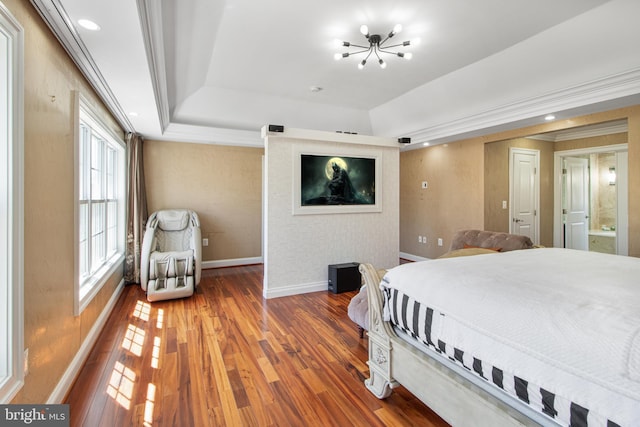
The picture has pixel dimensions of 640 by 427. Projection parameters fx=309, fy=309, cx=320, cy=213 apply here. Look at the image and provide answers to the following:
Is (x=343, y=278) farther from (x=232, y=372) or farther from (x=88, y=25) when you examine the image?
(x=88, y=25)

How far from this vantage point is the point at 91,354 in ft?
8.15

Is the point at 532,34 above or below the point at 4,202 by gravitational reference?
above

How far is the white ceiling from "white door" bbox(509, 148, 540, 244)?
228 cm

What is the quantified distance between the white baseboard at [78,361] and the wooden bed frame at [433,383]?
189cm

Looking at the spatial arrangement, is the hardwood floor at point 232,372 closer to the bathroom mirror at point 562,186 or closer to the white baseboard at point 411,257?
the white baseboard at point 411,257

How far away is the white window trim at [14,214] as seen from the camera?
135cm

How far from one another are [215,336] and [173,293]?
1.26m

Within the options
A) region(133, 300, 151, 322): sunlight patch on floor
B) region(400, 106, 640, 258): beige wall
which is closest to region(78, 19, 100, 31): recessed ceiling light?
region(133, 300, 151, 322): sunlight patch on floor

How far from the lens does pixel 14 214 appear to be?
1.39 m

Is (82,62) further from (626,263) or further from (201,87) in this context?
(626,263)

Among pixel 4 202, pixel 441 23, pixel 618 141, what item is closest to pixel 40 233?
pixel 4 202

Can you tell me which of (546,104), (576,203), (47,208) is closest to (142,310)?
(47,208)

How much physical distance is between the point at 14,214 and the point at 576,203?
7.68 meters

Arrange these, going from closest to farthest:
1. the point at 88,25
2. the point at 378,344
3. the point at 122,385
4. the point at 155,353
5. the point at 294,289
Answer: the point at 88,25
the point at 378,344
the point at 122,385
the point at 155,353
the point at 294,289
